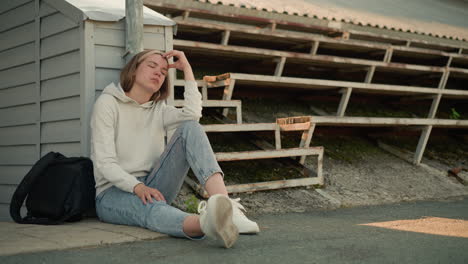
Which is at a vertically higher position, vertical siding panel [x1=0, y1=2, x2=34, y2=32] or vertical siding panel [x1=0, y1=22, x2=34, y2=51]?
vertical siding panel [x1=0, y1=2, x2=34, y2=32]

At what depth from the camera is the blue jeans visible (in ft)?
7.57

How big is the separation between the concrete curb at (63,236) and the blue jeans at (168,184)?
2.3 inches

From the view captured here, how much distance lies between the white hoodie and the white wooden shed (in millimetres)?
397

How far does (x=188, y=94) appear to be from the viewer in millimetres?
2734

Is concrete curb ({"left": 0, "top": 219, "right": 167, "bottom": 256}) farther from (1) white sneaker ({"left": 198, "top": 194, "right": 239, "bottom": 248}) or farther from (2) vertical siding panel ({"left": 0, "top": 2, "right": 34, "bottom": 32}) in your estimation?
(2) vertical siding panel ({"left": 0, "top": 2, "right": 34, "bottom": 32})

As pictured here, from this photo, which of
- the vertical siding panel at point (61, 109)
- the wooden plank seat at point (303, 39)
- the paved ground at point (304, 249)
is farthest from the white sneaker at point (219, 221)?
the wooden plank seat at point (303, 39)

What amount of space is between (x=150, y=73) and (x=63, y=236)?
0.98 meters

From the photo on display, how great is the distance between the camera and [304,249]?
208 cm

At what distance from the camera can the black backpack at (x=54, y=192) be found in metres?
2.61

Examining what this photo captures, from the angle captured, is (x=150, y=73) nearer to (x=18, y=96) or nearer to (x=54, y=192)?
(x=54, y=192)

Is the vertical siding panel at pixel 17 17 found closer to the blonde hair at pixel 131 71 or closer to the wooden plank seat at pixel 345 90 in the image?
the blonde hair at pixel 131 71

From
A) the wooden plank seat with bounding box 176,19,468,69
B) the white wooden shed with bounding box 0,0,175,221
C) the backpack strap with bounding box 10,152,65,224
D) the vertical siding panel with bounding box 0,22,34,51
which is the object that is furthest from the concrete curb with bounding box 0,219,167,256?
the wooden plank seat with bounding box 176,19,468,69

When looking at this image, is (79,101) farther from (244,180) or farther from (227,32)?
(227,32)

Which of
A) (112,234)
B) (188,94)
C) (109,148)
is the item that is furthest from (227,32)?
(112,234)
